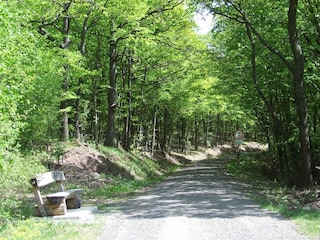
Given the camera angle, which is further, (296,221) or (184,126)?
(184,126)

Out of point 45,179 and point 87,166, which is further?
point 87,166

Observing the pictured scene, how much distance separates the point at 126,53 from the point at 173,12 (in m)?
4.60

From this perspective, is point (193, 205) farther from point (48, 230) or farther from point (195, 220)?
point (48, 230)

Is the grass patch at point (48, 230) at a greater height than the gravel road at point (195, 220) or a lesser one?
greater

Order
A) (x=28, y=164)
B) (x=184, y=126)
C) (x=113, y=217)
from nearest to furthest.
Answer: (x=113, y=217) < (x=28, y=164) < (x=184, y=126)

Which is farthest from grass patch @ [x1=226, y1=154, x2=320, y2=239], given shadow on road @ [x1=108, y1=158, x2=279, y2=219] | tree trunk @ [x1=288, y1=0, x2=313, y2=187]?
tree trunk @ [x1=288, y1=0, x2=313, y2=187]

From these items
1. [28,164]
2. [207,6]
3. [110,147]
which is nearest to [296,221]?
[28,164]

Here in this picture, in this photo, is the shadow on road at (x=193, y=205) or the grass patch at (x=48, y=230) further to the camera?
the shadow on road at (x=193, y=205)

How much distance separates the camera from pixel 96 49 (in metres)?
26.1

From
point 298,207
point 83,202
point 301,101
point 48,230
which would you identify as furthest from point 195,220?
point 301,101

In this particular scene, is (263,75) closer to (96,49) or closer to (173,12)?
(173,12)

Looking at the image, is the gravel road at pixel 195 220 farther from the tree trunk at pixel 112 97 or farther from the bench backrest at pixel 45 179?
the tree trunk at pixel 112 97

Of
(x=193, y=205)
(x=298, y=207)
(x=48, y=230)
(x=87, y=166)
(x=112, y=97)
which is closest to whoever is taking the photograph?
(x=48, y=230)

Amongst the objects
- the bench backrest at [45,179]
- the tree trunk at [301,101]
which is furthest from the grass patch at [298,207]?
the bench backrest at [45,179]
